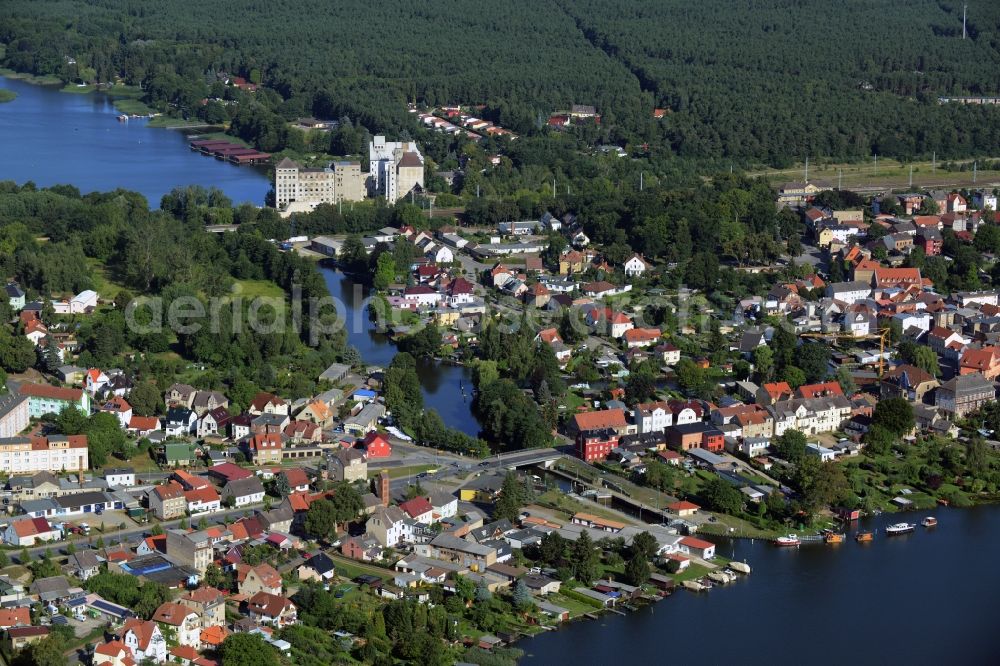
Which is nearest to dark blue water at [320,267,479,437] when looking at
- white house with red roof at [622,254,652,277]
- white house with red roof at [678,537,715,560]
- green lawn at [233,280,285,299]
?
green lawn at [233,280,285,299]

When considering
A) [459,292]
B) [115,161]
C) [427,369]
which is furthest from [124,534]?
[115,161]

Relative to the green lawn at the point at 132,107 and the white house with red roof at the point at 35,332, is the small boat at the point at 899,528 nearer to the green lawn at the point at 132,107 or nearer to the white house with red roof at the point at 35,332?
the white house with red roof at the point at 35,332

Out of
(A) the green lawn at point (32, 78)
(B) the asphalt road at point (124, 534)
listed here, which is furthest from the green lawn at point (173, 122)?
(B) the asphalt road at point (124, 534)

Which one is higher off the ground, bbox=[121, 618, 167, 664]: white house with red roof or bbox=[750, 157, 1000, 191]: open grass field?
bbox=[750, 157, 1000, 191]: open grass field

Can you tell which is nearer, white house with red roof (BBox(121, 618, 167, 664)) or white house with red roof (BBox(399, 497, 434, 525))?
white house with red roof (BBox(121, 618, 167, 664))

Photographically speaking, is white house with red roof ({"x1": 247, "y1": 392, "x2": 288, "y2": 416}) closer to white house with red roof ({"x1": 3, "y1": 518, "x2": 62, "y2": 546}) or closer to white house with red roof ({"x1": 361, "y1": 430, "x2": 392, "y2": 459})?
white house with red roof ({"x1": 361, "y1": 430, "x2": 392, "y2": 459})

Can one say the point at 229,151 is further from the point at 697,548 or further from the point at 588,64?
the point at 697,548

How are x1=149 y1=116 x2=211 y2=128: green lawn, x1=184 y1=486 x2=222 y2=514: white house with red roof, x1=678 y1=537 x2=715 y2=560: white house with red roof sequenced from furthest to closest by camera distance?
1. x1=149 y1=116 x2=211 y2=128: green lawn
2. x1=184 y1=486 x2=222 y2=514: white house with red roof
3. x1=678 y1=537 x2=715 y2=560: white house with red roof
